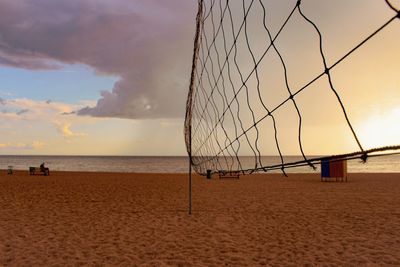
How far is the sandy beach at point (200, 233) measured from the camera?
19.7 ft

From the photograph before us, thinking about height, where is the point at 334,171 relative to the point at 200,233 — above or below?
above

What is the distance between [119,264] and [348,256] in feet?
11.2

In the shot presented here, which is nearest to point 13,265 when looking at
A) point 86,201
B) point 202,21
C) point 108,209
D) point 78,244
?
point 78,244

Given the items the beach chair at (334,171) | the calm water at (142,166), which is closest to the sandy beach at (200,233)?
the beach chair at (334,171)

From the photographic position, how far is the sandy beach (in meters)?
5.99

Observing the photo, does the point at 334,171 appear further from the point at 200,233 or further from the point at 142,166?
the point at 142,166

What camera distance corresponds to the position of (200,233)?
7668mm

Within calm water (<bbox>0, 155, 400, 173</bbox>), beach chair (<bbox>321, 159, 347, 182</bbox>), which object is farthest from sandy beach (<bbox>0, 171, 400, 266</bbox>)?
calm water (<bbox>0, 155, 400, 173</bbox>)

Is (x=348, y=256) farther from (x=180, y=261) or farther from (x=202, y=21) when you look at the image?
(x=202, y=21)

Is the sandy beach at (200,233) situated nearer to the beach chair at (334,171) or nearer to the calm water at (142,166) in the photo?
the beach chair at (334,171)

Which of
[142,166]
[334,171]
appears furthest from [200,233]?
[142,166]

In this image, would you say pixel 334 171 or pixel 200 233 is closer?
pixel 200 233

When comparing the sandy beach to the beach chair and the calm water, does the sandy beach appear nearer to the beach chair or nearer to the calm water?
the beach chair

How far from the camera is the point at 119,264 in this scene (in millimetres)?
5695
